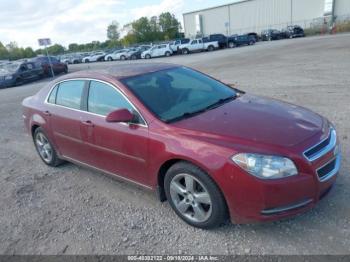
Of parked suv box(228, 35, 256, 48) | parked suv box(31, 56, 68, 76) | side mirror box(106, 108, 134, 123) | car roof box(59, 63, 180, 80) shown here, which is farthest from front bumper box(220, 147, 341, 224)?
parked suv box(228, 35, 256, 48)

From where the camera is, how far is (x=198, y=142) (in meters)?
2.95

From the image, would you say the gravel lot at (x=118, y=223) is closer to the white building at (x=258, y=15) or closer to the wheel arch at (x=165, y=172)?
the wheel arch at (x=165, y=172)

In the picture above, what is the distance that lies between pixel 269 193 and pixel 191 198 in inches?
32.4

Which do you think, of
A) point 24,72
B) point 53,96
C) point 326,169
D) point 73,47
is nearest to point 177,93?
point 326,169

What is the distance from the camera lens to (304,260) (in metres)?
2.66

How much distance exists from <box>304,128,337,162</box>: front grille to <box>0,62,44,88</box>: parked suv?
22.8 m

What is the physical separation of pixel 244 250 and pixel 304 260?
20.0 inches

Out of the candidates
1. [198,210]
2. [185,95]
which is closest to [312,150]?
[198,210]

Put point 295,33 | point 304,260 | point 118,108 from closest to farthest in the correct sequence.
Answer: point 304,260, point 118,108, point 295,33

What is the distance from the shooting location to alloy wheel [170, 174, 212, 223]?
3.08m

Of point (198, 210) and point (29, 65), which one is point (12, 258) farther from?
point (29, 65)

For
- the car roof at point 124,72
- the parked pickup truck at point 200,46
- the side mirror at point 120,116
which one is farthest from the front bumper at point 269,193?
the parked pickup truck at point 200,46

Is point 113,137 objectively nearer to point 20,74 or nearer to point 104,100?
point 104,100

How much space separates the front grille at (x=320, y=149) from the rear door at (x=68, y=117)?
2.81 meters
